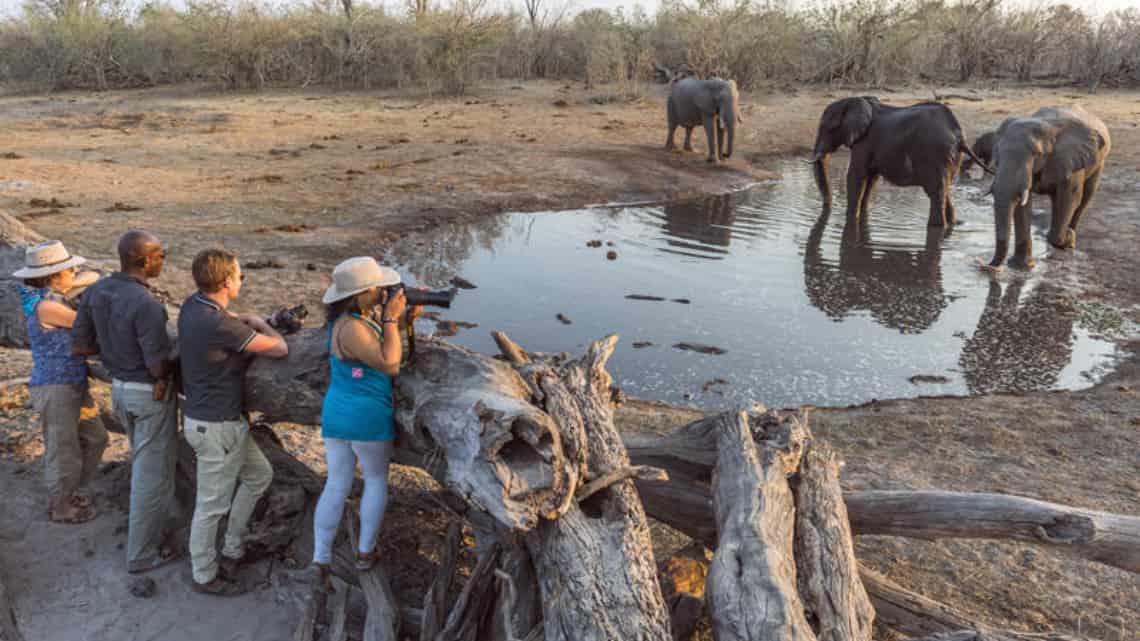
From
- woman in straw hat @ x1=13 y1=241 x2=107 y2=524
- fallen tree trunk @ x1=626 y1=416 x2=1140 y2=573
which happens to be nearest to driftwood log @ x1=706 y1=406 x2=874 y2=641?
fallen tree trunk @ x1=626 y1=416 x2=1140 y2=573

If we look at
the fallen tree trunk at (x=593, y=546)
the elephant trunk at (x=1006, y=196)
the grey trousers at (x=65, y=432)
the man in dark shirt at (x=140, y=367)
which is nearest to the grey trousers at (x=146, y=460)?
the man in dark shirt at (x=140, y=367)

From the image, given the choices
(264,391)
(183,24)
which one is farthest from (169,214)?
(183,24)

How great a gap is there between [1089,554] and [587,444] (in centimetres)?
201

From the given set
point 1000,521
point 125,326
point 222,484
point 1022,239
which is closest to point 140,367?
point 125,326

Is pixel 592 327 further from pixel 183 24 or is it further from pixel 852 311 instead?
pixel 183 24

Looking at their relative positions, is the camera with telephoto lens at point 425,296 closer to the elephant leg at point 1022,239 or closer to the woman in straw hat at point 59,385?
the woman in straw hat at point 59,385

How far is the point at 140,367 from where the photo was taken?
3863mm

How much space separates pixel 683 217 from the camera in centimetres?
1274

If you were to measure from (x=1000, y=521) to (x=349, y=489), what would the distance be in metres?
2.75

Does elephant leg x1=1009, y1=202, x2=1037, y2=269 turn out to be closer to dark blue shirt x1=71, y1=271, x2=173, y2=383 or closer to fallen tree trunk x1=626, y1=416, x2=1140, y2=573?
fallen tree trunk x1=626, y1=416, x2=1140, y2=573

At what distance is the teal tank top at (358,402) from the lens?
3.42 m

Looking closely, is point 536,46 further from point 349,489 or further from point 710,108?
point 349,489

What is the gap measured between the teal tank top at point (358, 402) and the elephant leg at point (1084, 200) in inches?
397

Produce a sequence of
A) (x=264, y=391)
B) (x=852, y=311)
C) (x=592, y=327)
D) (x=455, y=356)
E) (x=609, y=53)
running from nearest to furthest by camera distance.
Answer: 1. (x=455, y=356)
2. (x=264, y=391)
3. (x=592, y=327)
4. (x=852, y=311)
5. (x=609, y=53)
